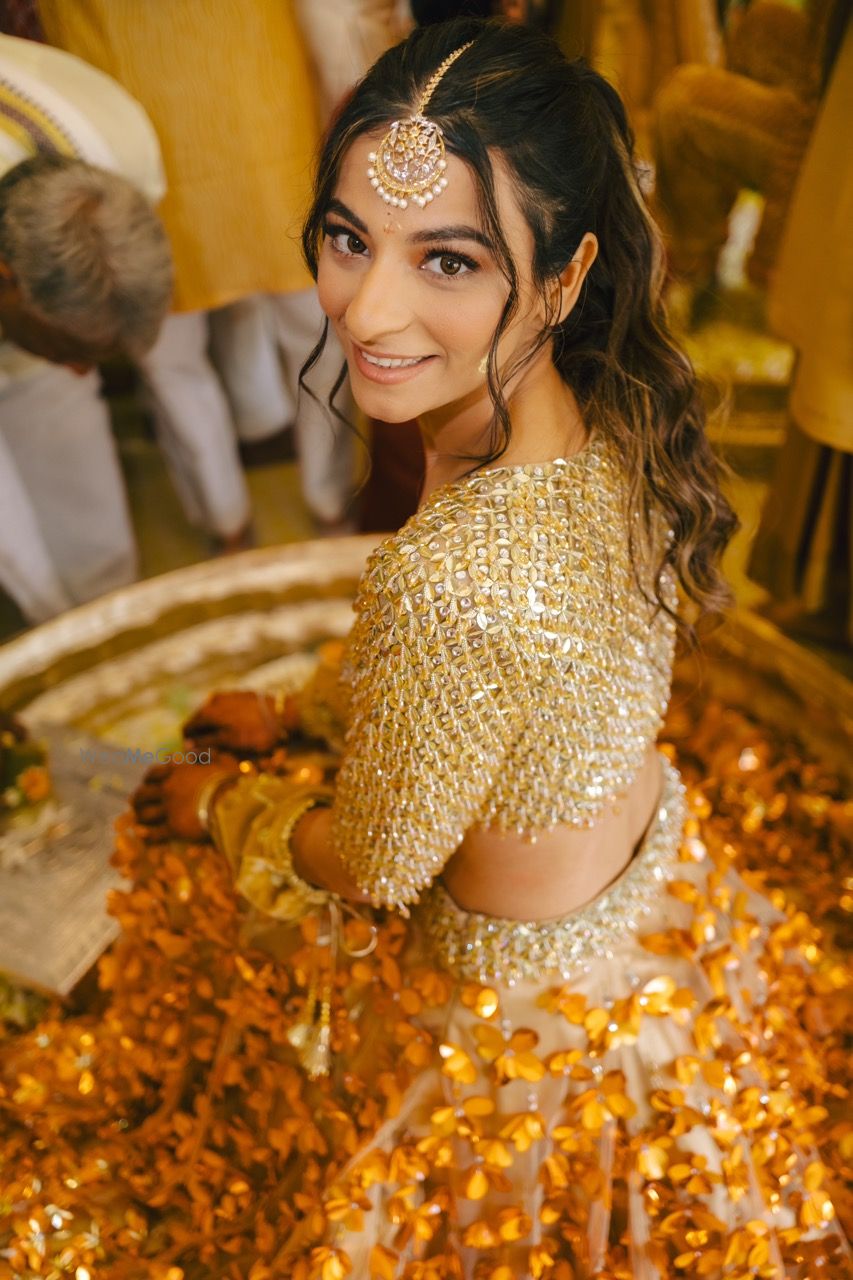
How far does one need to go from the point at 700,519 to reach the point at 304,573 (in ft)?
3.87

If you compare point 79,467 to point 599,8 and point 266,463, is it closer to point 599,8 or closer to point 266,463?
point 266,463

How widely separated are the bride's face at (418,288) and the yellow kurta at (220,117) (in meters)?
0.46

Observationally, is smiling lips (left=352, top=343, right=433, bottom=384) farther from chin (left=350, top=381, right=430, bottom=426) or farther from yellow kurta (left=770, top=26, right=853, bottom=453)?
yellow kurta (left=770, top=26, right=853, bottom=453)

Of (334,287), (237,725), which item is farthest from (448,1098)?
(334,287)

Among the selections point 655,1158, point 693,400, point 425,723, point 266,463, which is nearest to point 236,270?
point 266,463

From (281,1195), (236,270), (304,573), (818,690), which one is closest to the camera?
(281,1195)

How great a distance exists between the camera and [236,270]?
61.2 inches

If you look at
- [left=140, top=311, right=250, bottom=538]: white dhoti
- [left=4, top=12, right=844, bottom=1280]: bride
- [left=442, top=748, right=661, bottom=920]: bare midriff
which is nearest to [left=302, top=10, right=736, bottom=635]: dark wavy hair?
[left=4, top=12, right=844, bottom=1280]: bride

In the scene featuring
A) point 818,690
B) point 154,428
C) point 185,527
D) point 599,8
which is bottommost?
point 818,690

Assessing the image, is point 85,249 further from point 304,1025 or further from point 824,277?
point 824,277

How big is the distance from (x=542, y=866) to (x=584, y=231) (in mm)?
646

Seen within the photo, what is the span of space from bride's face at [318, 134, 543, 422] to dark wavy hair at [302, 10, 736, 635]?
1 cm

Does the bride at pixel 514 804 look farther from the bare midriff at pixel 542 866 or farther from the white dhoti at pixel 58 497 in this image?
the white dhoti at pixel 58 497

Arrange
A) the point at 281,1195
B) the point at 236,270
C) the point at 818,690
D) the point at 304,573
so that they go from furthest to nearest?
1. the point at 304,573
2. the point at 818,690
3. the point at 236,270
4. the point at 281,1195
